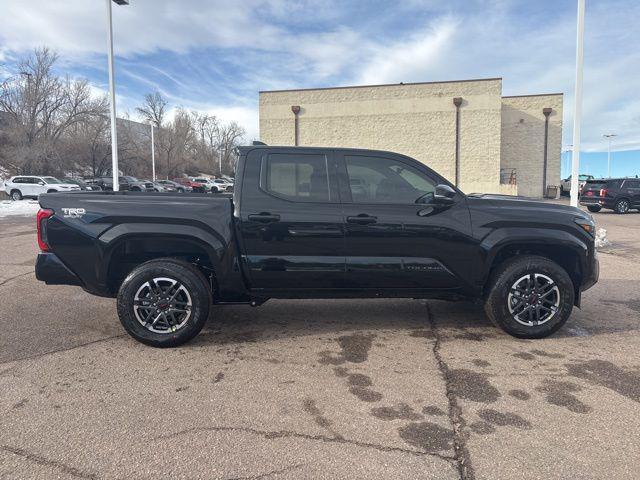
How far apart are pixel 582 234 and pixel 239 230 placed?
3.37 m

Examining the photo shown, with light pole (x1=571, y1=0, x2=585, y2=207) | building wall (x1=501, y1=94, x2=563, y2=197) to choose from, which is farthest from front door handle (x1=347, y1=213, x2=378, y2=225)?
building wall (x1=501, y1=94, x2=563, y2=197)

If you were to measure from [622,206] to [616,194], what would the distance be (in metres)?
0.71

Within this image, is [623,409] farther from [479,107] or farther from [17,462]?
[479,107]

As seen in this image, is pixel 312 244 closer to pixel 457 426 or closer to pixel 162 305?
pixel 162 305

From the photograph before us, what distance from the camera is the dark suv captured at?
20.7 m

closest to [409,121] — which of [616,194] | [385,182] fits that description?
[616,194]

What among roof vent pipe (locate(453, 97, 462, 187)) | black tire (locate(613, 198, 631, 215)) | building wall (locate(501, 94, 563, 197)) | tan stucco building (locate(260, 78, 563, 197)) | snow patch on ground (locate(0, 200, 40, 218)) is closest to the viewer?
snow patch on ground (locate(0, 200, 40, 218))

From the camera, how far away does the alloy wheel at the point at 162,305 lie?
4148 mm

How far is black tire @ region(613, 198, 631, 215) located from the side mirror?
20.9 metres

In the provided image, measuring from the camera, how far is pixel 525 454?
2594mm

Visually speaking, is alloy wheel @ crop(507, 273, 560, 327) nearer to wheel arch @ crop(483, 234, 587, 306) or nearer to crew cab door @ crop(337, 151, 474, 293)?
wheel arch @ crop(483, 234, 587, 306)

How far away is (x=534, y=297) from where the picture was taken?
444cm

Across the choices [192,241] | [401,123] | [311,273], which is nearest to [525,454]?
[311,273]

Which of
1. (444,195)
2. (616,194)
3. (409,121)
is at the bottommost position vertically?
(444,195)
